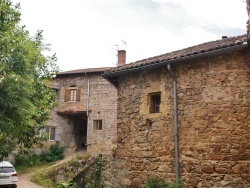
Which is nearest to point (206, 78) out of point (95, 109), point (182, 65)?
point (182, 65)

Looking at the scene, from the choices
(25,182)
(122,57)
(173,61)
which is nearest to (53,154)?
(25,182)

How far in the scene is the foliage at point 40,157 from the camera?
70.6 ft

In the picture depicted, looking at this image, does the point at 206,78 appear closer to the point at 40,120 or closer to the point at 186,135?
the point at 186,135

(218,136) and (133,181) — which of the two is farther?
(133,181)

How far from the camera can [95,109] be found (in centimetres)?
2400

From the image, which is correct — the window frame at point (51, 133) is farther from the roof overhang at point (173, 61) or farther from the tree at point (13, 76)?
the tree at point (13, 76)

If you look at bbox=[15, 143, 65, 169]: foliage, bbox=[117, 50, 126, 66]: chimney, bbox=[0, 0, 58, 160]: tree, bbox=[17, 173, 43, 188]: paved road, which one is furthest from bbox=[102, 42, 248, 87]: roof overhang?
bbox=[117, 50, 126, 66]: chimney

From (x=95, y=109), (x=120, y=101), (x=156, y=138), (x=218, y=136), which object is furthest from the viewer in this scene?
(x=95, y=109)

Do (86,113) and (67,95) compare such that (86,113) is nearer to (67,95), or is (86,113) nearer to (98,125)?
(98,125)

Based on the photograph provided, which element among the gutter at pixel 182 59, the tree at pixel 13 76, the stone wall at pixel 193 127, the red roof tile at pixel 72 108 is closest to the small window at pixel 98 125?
the red roof tile at pixel 72 108

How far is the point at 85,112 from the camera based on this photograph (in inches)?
951

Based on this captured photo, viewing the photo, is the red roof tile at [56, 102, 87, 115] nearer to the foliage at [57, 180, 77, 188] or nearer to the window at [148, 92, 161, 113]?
the foliage at [57, 180, 77, 188]

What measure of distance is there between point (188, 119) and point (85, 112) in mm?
16005

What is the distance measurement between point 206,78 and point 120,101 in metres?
3.31
